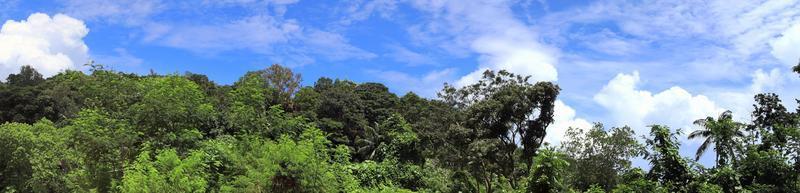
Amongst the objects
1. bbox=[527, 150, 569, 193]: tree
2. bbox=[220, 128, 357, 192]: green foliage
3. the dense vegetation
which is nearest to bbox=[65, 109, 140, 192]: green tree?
the dense vegetation

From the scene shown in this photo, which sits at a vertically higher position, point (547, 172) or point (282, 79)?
point (282, 79)

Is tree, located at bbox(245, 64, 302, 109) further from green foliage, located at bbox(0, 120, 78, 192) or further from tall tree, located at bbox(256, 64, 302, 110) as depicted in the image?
green foliage, located at bbox(0, 120, 78, 192)

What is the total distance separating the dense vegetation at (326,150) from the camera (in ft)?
34.5

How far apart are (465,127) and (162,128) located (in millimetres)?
13857

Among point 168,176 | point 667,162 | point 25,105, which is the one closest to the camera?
point 667,162

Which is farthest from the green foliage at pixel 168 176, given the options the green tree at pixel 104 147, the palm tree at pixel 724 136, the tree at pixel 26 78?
the tree at pixel 26 78

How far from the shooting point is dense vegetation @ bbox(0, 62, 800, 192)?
34.5 feet

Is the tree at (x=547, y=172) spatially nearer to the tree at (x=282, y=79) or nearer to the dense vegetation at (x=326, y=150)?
the dense vegetation at (x=326, y=150)

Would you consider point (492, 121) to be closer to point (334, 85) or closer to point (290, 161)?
point (290, 161)

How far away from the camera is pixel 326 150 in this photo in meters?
14.4

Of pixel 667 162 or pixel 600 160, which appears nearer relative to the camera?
pixel 667 162

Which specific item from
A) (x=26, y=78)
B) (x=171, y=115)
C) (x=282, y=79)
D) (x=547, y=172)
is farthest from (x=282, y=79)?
(x=547, y=172)

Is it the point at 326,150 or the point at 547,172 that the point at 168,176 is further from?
the point at 547,172

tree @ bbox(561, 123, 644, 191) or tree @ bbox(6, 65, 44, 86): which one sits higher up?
tree @ bbox(6, 65, 44, 86)
